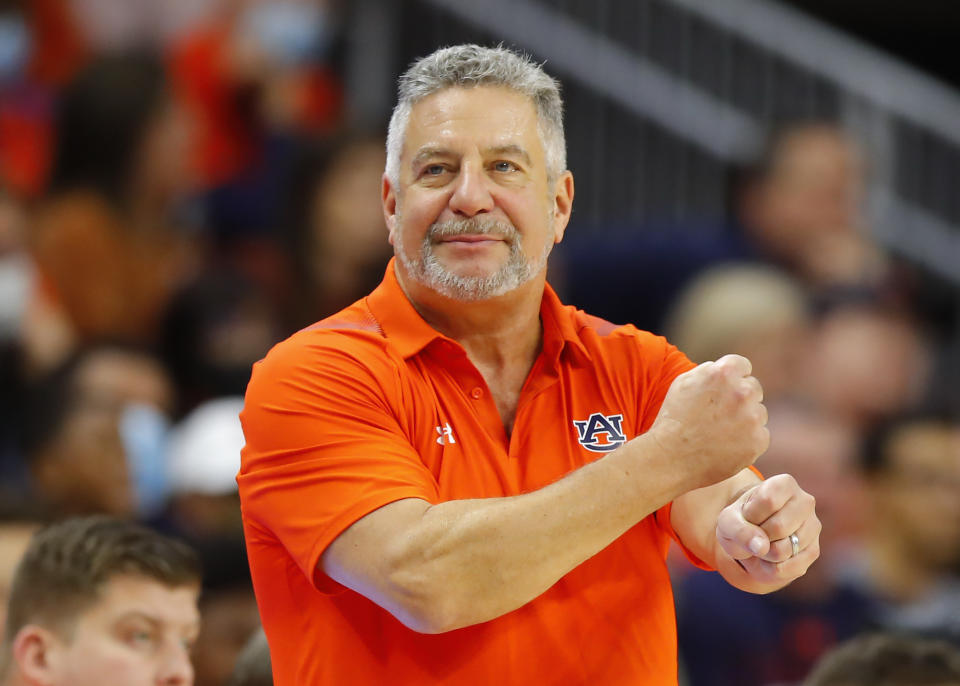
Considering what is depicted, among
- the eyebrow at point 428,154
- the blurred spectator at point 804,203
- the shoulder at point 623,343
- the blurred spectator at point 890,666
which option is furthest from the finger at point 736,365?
the blurred spectator at point 804,203

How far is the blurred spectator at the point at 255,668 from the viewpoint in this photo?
4.32m

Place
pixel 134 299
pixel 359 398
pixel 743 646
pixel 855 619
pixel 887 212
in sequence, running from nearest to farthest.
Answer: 1. pixel 359 398
2. pixel 743 646
3. pixel 855 619
4. pixel 134 299
5. pixel 887 212

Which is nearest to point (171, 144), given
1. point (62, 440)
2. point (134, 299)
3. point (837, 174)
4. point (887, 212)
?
point (134, 299)

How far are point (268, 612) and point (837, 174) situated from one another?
556 centimetres

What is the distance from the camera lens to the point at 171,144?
763 cm

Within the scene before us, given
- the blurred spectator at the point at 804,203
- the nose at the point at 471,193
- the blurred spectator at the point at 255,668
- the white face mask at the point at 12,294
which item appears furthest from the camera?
the blurred spectator at the point at 804,203

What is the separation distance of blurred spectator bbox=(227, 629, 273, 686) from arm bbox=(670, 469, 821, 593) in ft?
4.62

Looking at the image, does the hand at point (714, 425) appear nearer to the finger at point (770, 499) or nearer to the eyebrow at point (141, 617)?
the finger at point (770, 499)

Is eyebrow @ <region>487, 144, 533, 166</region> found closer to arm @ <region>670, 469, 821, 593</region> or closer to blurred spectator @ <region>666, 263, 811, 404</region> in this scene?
arm @ <region>670, 469, 821, 593</region>

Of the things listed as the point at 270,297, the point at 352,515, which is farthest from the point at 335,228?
the point at 352,515

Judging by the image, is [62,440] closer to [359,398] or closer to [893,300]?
[359,398]

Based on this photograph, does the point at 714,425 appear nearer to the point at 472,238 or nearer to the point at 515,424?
the point at 515,424

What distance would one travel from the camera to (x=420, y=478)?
3.26 metres

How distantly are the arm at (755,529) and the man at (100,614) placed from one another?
142cm
